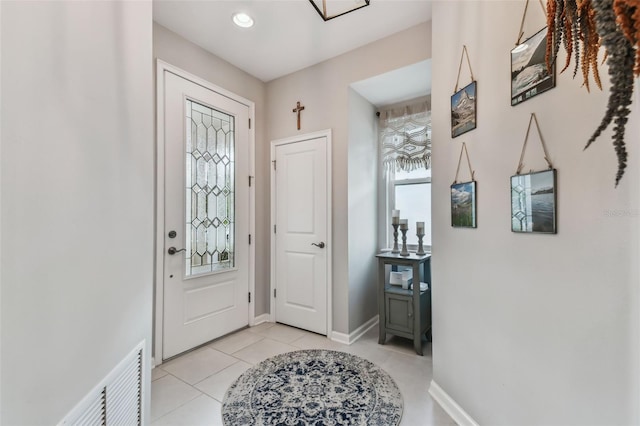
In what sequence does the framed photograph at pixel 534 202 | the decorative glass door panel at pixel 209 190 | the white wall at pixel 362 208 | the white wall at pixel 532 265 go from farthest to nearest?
the white wall at pixel 362 208, the decorative glass door panel at pixel 209 190, the framed photograph at pixel 534 202, the white wall at pixel 532 265

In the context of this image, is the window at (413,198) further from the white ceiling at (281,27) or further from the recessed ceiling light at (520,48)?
the recessed ceiling light at (520,48)

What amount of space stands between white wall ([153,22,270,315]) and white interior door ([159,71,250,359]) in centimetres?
16

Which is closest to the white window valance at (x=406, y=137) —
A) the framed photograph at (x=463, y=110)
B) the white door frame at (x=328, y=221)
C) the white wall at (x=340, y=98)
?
the white wall at (x=340, y=98)

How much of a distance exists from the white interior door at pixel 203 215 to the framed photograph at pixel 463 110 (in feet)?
6.92

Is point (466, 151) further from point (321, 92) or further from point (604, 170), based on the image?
point (321, 92)

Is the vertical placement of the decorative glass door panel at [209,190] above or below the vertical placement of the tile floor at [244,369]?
above

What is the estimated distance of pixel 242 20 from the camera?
7.61 feet

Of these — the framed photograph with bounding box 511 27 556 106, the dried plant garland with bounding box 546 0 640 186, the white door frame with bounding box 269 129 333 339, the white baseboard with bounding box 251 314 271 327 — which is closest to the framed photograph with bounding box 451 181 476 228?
the framed photograph with bounding box 511 27 556 106

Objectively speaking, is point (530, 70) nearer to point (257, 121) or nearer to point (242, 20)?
point (242, 20)

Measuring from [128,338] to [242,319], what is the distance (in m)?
1.92

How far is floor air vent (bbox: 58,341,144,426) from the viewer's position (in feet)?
2.97

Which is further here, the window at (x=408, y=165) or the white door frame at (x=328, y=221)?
the window at (x=408, y=165)

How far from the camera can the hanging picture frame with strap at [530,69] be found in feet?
3.63

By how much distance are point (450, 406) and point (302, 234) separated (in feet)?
6.37
